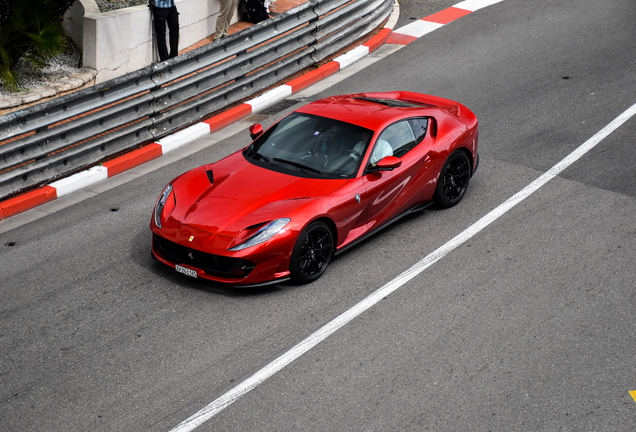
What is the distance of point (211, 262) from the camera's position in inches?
249

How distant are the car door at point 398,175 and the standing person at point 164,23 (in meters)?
6.17

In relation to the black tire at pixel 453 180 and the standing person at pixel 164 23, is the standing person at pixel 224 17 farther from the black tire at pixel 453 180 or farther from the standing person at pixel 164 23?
the black tire at pixel 453 180

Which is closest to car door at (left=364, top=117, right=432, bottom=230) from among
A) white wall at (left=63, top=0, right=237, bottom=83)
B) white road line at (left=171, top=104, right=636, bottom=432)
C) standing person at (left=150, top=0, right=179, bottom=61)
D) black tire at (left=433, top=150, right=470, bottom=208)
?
black tire at (left=433, top=150, right=470, bottom=208)

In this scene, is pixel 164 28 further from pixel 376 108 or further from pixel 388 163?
pixel 388 163

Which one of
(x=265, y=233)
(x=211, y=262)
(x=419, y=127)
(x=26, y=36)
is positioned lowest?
(x=211, y=262)

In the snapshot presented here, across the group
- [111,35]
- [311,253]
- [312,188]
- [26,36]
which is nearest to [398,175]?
[312,188]

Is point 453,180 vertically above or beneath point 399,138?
beneath

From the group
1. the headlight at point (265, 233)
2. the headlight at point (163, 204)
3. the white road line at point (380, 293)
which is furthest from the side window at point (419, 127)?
the headlight at point (163, 204)

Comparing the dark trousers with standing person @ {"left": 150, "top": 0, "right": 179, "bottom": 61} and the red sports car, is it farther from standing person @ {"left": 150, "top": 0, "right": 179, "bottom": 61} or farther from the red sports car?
the red sports car

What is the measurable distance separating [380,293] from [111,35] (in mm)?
7663

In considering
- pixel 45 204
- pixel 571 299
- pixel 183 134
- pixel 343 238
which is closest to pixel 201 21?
pixel 183 134

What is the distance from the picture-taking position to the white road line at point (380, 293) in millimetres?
5098

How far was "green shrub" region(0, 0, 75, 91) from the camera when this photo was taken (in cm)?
1091

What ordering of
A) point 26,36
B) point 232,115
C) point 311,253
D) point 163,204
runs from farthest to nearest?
point 26,36 < point 232,115 < point 163,204 < point 311,253
